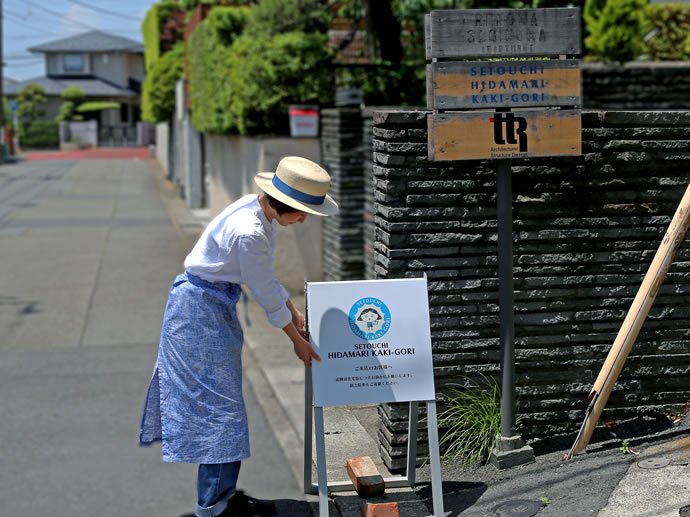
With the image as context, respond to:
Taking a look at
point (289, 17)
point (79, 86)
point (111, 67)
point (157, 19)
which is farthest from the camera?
point (111, 67)

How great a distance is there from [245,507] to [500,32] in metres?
2.83

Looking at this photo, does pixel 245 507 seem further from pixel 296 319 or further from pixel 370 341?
pixel 370 341

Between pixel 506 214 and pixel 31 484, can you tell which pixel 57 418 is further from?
pixel 506 214

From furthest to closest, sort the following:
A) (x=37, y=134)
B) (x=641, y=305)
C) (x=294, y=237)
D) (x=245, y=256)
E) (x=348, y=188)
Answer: (x=37, y=134) → (x=294, y=237) → (x=348, y=188) → (x=641, y=305) → (x=245, y=256)

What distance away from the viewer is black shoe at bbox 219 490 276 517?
15.5 ft

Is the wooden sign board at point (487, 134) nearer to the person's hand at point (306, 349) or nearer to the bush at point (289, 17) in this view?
the person's hand at point (306, 349)

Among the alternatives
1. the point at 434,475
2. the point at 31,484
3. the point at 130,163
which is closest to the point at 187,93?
the point at 31,484

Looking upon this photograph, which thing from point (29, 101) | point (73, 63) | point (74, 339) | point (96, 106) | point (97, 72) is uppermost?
point (73, 63)

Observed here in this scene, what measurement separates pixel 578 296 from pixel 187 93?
18179 mm

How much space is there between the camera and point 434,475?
14.4ft

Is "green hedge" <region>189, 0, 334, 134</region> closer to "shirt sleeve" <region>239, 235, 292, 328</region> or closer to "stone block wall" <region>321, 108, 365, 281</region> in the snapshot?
"stone block wall" <region>321, 108, 365, 281</region>

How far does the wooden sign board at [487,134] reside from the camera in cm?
479

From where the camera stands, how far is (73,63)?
81.8m

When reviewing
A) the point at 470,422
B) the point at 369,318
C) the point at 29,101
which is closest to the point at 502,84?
the point at 369,318
